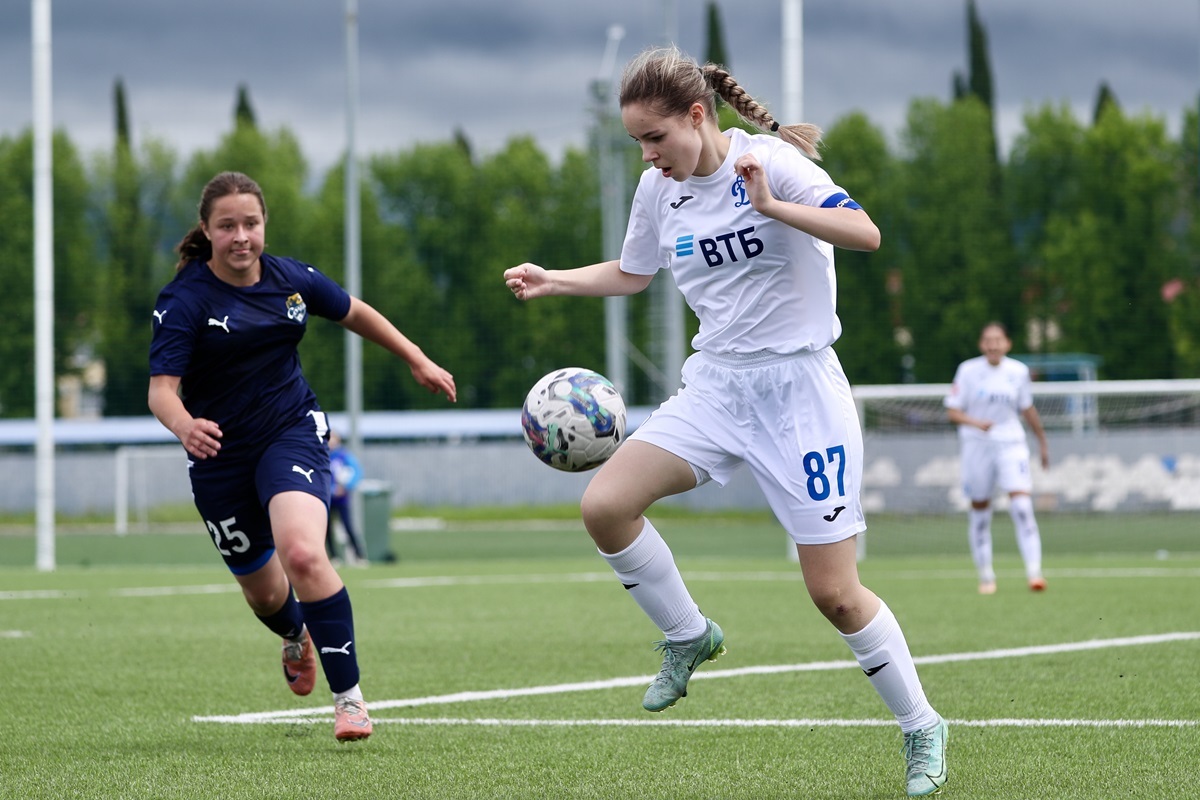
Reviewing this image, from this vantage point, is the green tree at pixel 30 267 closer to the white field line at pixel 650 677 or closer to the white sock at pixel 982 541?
Result: the white sock at pixel 982 541

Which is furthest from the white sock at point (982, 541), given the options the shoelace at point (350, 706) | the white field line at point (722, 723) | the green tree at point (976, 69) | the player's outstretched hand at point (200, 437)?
the green tree at point (976, 69)

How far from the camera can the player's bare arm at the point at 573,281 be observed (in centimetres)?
525

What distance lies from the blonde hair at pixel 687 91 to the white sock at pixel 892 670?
4.85 feet

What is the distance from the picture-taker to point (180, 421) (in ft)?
17.6

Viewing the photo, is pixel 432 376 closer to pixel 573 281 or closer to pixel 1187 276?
pixel 573 281

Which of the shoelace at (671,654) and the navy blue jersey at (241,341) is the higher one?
the navy blue jersey at (241,341)

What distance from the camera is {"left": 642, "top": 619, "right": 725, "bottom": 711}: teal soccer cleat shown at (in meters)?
4.95

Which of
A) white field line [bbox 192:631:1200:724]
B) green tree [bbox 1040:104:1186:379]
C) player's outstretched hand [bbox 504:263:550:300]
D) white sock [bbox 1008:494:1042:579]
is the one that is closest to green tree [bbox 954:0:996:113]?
green tree [bbox 1040:104:1186:379]

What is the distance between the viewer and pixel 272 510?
5629 millimetres

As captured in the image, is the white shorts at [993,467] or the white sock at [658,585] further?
the white shorts at [993,467]

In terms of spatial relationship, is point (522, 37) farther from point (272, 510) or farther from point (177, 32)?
point (272, 510)

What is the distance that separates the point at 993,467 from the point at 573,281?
29.2ft

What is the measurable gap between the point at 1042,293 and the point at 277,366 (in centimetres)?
3116

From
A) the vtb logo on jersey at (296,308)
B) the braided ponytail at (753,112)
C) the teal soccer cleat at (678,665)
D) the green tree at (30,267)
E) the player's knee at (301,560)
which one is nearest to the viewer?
the braided ponytail at (753,112)
